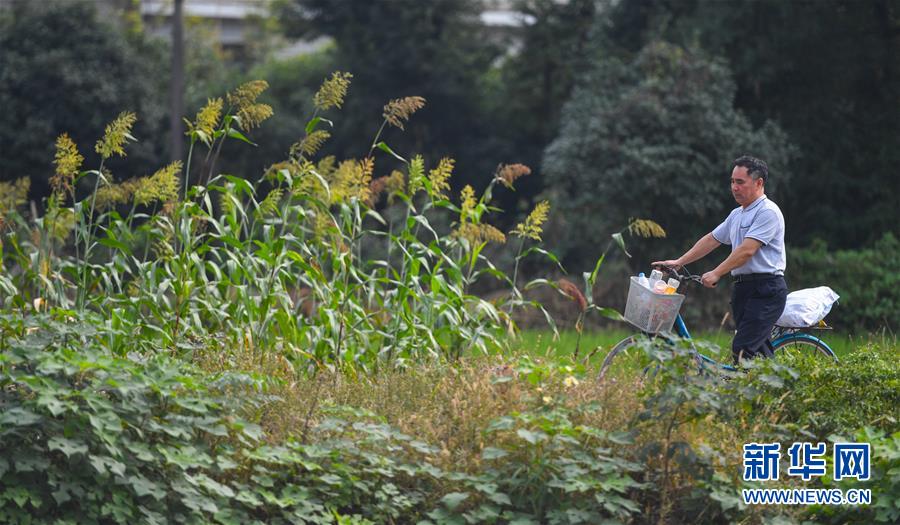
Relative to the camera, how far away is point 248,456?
16.3 feet

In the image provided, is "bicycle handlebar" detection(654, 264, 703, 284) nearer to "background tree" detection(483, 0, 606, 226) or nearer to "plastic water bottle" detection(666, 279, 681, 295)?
"plastic water bottle" detection(666, 279, 681, 295)

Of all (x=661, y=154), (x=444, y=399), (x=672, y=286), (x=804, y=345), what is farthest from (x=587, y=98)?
(x=444, y=399)

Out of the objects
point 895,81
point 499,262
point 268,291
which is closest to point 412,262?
point 268,291

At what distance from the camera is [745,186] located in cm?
669

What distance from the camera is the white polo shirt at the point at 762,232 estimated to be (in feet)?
21.6

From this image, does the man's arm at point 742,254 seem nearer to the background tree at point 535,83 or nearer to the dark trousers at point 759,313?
the dark trousers at point 759,313

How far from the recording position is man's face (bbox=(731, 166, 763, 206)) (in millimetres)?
6676

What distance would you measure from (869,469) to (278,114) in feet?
70.4

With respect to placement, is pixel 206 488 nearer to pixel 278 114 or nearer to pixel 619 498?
pixel 619 498

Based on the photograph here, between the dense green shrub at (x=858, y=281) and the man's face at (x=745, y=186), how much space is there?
6.05 metres

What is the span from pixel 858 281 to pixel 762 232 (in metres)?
7.03

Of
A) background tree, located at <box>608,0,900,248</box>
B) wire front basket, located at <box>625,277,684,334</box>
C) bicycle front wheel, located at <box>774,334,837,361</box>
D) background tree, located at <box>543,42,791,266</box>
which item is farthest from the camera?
background tree, located at <box>608,0,900,248</box>

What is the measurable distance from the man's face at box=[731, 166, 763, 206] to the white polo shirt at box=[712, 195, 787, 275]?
0.04 meters

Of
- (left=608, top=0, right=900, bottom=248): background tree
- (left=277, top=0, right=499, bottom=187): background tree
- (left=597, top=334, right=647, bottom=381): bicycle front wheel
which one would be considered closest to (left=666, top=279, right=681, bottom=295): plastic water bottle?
(left=597, top=334, right=647, bottom=381): bicycle front wheel
